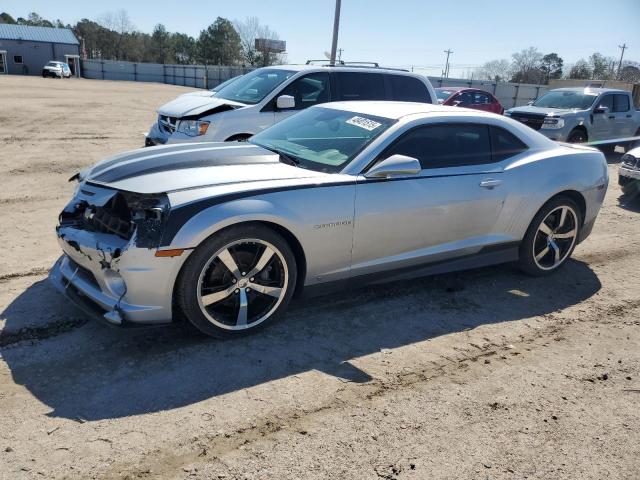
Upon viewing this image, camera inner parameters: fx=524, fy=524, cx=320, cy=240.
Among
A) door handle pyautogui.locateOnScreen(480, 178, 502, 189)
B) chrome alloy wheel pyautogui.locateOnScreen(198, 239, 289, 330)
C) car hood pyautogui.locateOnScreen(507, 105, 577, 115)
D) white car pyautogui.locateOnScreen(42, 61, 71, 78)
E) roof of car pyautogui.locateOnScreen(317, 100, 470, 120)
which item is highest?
white car pyautogui.locateOnScreen(42, 61, 71, 78)

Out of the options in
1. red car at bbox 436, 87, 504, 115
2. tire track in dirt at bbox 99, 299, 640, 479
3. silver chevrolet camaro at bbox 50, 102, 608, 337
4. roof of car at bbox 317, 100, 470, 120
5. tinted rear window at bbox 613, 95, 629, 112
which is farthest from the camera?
red car at bbox 436, 87, 504, 115

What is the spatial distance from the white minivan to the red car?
29.7 feet

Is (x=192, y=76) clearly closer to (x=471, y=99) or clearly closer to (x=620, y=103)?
(x=471, y=99)

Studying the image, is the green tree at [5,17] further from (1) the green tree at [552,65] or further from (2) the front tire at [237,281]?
(2) the front tire at [237,281]

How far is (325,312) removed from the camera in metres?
4.20

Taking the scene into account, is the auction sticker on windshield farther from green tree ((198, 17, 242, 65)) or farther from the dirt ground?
green tree ((198, 17, 242, 65))

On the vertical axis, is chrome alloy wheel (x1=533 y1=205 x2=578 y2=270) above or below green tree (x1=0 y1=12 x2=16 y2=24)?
below

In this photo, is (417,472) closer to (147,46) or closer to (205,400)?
(205,400)

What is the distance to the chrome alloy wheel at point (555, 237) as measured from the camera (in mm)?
5156

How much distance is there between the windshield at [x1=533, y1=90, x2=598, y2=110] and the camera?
13.5m

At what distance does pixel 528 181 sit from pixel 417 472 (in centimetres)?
317

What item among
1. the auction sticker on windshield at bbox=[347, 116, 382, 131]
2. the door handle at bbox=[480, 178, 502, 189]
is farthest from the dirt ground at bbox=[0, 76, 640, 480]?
the auction sticker on windshield at bbox=[347, 116, 382, 131]

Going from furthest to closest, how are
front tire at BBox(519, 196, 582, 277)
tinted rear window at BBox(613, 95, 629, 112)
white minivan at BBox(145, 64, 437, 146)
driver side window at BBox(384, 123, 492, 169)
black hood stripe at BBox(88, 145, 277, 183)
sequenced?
1. tinted rear window at BBox(613, 95, 629, 112)
2. white minivan at BBox(145, 64, 437, 146)
3. front tire at BBox(519, 196, 582, 277)
4. driver side window at BBox(384, 123, 492, 169)
5. black hood stripe at BBox(88, 145, 277, 183)

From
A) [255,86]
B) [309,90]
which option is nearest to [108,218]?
[309,90]
